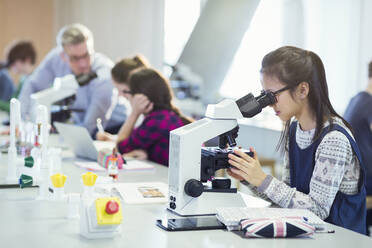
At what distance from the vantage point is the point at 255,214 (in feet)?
5.84

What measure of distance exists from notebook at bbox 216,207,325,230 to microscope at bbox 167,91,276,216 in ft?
0.32

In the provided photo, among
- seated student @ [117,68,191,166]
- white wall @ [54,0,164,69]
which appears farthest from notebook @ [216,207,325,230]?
white wall @ [54,0,164,69]

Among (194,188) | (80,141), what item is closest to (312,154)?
(194,188)

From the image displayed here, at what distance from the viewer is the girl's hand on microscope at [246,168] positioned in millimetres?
1975

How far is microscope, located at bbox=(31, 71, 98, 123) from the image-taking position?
3549 millimetres

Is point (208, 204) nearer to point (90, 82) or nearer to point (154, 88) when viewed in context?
point (154, 88)

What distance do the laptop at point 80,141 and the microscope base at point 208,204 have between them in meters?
1.18

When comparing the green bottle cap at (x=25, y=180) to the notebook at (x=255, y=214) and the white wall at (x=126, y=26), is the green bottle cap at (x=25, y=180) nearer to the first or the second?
the notebook at (x=255, y=214)

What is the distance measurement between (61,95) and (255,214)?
212cm

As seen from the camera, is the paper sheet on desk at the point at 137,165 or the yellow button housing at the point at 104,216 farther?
the paper sheet on desk at the point at 137,165

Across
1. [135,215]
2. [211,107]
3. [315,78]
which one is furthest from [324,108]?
[135,215]

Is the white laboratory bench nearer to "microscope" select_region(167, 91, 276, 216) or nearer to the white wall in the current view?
"microscope" select_region(167, 91, 276, 216)

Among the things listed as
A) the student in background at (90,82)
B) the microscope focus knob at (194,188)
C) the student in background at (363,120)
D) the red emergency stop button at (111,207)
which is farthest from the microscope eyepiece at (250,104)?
the student in background at (90,82)

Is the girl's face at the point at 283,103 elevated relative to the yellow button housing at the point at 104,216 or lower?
elevated
